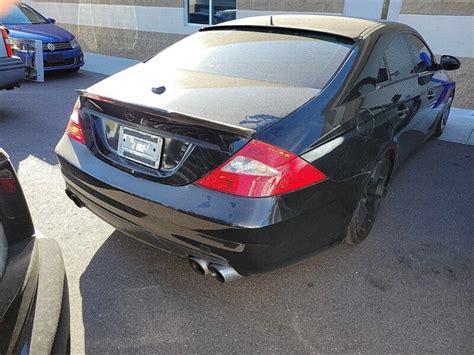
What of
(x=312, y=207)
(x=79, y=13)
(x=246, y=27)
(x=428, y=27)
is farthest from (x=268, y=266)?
(x=79, y=13)

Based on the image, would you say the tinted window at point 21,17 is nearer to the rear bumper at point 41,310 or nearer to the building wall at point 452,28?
the building wall at point 452,28

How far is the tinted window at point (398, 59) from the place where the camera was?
2.96 meters

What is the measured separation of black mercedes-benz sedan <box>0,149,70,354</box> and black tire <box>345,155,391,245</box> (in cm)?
186

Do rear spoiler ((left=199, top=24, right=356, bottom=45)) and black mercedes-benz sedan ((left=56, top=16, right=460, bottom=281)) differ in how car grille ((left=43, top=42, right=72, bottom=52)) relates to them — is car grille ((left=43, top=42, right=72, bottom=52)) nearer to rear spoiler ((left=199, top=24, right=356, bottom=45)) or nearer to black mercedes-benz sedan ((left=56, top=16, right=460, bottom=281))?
rear spoiler ((left=199, top=24, right=356, bottom=45))

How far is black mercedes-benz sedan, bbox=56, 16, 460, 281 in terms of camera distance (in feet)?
6.24

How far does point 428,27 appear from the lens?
22.1 feet

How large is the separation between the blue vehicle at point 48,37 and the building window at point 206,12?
9.29 feet

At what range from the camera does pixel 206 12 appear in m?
9.52

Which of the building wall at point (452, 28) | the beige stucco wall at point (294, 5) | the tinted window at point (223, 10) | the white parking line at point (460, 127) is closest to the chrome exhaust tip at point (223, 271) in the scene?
the white parking line at point (460, 127)

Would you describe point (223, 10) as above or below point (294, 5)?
below

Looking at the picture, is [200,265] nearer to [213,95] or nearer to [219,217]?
[219,217]

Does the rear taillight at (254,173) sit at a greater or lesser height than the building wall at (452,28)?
lesser

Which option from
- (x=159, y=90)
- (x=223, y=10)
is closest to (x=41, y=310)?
(x=159, y=90)

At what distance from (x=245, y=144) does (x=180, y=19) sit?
8694mm
